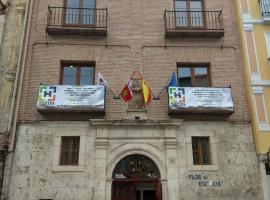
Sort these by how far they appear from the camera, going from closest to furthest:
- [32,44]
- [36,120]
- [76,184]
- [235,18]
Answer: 1. [76,184]
2. [36,120]
3. [32,44]
4. [235,18]

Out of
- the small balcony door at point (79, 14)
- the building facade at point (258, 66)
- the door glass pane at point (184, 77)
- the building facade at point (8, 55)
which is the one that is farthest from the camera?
the small balcony door at point (79, 14)

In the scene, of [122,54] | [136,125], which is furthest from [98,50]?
[136,125]

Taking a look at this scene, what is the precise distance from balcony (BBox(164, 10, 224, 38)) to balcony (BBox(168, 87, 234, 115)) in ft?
8.57

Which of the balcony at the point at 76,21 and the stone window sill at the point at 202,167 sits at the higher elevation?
the balcony at the point at 76,21

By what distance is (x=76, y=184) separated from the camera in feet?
40.9

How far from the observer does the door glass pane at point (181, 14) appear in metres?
15.3

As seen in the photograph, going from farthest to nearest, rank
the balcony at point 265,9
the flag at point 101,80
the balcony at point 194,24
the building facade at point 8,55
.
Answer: the balcony at point 265,9 → the balcony at point 194,24 → the flag at point 101,80 → the building facade at point 8,55

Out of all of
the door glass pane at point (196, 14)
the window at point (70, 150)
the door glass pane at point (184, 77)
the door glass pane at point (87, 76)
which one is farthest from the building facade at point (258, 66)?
the window at point (70, 150)

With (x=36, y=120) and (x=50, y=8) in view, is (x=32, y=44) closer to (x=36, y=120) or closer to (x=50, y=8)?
(x=50, y=8)

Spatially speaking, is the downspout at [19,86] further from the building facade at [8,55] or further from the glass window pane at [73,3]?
the glass window pane at [73,3]

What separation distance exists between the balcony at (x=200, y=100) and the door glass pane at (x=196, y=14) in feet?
11.0

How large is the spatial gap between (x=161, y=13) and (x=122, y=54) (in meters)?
2.76

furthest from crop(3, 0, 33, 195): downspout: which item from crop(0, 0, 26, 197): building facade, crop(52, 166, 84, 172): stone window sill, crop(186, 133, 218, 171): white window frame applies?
crop(186, 133, 218, 171): white window frame

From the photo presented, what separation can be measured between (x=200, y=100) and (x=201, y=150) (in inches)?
77.3
